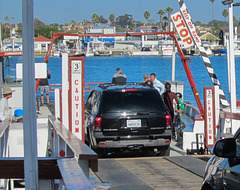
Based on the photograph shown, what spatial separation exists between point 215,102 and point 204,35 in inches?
6210

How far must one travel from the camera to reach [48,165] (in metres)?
4.55

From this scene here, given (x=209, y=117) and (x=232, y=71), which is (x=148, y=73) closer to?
(x=209, y=117)

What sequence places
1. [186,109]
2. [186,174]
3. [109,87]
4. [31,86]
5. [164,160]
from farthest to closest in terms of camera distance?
[186,109] < [109,87] < [164,160] < [186,174] < [31,86]

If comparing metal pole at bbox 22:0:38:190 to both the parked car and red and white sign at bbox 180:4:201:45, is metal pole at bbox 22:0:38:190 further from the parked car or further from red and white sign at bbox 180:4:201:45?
red and white sign at bbox 180:4:201:45

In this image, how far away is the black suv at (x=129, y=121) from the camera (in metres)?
11.8

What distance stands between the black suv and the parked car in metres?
6.38

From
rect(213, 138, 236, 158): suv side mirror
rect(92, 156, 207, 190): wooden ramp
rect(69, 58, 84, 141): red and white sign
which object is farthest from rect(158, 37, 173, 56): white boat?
rect(213, 138, 236, 158): suv side mirror

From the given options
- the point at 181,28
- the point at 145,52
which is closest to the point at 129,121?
the point at 181,28

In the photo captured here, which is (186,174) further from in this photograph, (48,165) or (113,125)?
(48,165)

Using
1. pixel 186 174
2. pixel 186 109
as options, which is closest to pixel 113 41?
pixel 186 109

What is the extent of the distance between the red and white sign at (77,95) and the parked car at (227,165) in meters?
6.57

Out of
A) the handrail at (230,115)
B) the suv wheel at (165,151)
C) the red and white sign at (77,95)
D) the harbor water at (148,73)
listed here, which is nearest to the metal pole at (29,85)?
the handrail at (230,115)

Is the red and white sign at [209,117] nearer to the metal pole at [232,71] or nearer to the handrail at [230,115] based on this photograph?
the metal pole at [232,71]

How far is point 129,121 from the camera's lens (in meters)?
11.8
